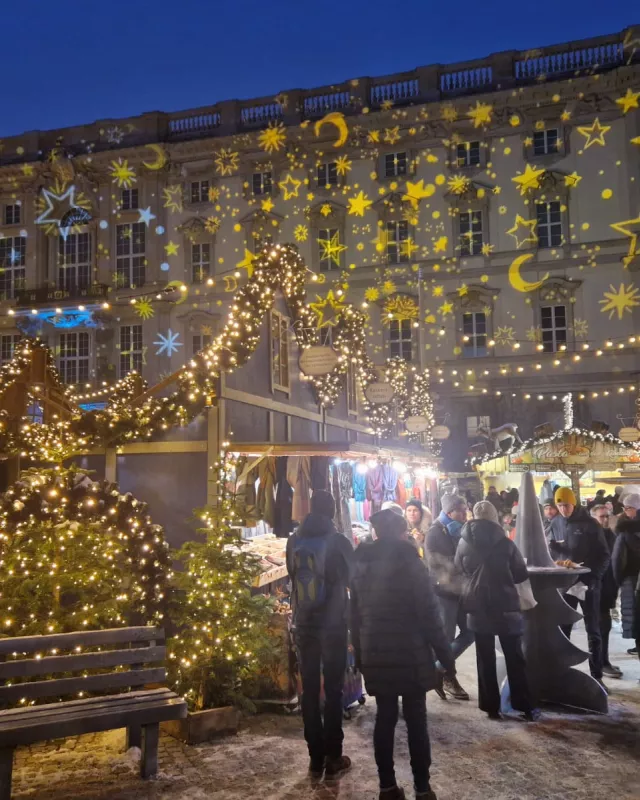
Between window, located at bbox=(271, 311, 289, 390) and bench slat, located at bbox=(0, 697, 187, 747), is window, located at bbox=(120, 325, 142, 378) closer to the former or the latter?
window, located at bbox=(271, 311, 289, 390)

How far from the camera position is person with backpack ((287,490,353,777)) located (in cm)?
527

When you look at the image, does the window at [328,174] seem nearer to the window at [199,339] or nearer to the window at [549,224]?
the window at [199,339]

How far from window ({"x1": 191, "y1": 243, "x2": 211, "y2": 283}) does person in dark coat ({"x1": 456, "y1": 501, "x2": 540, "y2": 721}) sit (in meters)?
27.6

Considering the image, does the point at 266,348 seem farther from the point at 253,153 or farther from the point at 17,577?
the point at 253,153

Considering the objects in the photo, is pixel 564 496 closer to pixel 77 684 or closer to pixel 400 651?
pixel 400 651

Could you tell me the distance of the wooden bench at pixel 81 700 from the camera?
15.1ft

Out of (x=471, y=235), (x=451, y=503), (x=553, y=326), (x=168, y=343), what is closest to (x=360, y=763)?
(x=451, y=503)

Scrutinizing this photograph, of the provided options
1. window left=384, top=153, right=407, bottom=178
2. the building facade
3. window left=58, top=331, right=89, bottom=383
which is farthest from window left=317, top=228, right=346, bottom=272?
window left=58, top=331, right=89, bottom=383

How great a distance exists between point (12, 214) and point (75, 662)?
113 feet

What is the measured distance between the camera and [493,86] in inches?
1164

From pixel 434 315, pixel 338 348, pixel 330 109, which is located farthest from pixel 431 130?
pixel 338 348

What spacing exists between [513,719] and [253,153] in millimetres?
29282

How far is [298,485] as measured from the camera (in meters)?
10.7

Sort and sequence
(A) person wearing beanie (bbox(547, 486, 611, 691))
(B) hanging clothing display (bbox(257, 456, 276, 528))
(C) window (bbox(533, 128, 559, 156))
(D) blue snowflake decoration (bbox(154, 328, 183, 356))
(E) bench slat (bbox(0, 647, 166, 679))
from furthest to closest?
(D) blue snowflake decoration (bbox(154, 328, 183, 356)) → (C) window (bbox(533, 128, 559, 156)) → (B) hanging clothing display (bbox(257, 456, 276, 528)) → (A) person wearing beanie (bbox(547, 486, 611, 691)) → (E) bench slat (bbox(0, 647, 166, 679))
